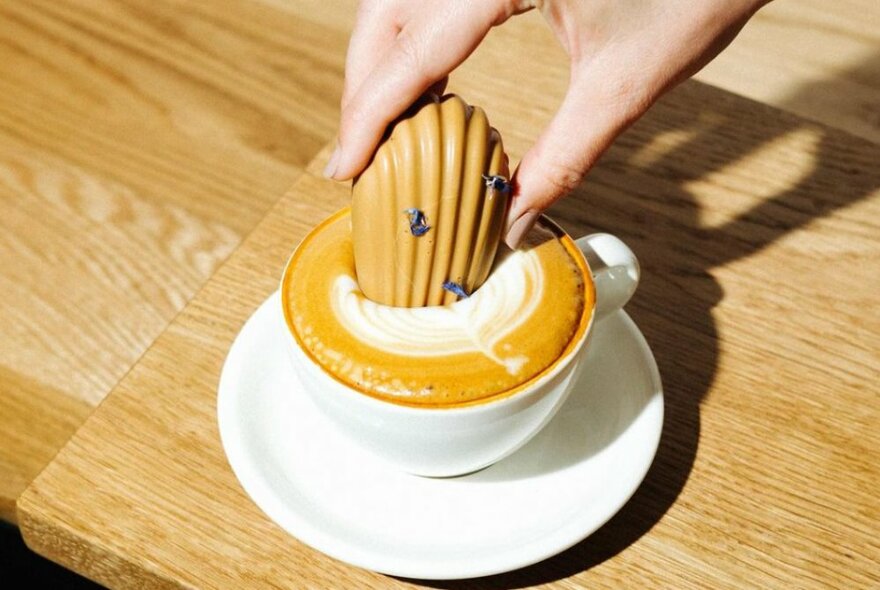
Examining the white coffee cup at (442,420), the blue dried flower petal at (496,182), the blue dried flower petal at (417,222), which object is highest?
the blue dried flower petal at (496,182)

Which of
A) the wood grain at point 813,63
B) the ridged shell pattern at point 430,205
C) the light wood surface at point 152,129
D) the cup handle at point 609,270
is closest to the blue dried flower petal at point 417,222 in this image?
the ridged shell pattern at point 430,205

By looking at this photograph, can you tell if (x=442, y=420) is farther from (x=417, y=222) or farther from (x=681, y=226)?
(x=681, y=226)

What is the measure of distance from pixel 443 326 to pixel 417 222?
6 centimetres

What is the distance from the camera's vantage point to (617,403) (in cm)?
64

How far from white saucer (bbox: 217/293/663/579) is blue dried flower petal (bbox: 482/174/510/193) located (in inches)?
5.3

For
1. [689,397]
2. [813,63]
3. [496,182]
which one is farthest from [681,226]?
[813,63]

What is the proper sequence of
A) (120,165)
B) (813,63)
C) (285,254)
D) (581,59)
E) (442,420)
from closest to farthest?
(442,420), (581,59), (285,254), (120,165), (813,63)

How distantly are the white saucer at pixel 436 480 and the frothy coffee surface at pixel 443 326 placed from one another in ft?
0.10

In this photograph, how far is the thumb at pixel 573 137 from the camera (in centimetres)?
61

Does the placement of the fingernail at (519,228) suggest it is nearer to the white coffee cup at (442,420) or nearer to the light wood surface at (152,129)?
the white coffee cup at (442,420)

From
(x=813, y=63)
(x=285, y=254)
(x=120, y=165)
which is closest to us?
(x=285, y=254)

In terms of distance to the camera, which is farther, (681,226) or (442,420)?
(681,226)

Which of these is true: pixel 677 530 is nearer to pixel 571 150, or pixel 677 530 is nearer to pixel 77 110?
pixel 571 150

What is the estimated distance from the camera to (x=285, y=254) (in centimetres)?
76
